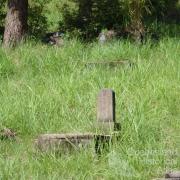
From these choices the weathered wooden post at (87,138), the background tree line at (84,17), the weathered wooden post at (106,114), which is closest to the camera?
the weathered wooden post at (87,138)

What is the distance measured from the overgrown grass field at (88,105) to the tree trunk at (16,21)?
2.66ft

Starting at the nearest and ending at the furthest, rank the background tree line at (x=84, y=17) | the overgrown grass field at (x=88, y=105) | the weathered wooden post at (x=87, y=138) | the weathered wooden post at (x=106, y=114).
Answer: the overgrown grass field at (x=88, y=105)
the weathered wooden post at (x=87, y=138)
the weathered wooden post at (x=106, y=114)
the background tree line at (x=84, y=17)

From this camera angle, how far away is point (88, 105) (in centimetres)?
598

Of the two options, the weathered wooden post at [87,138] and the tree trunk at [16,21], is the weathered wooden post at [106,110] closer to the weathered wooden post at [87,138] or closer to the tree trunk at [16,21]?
the weathered wooden post at [87,138]

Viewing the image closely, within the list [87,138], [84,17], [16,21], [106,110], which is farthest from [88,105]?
[84,17]

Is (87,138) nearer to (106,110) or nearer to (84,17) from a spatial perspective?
(106,110)

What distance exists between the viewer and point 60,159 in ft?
15.2

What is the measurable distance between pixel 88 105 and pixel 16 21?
428cm

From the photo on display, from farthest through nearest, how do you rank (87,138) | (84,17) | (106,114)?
(84,17) < (106,114) < (87,138)

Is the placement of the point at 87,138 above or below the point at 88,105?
below

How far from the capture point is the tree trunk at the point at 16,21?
9.60m

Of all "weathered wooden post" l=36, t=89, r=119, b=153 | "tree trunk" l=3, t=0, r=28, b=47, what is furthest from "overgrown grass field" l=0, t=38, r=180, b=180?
"tree trunk" l=3, t=0, r=28, b=47

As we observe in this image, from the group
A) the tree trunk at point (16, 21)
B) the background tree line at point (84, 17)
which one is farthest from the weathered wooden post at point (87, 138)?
the tree trunk at point (16, 21)

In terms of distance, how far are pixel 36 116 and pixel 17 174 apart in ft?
4.50
